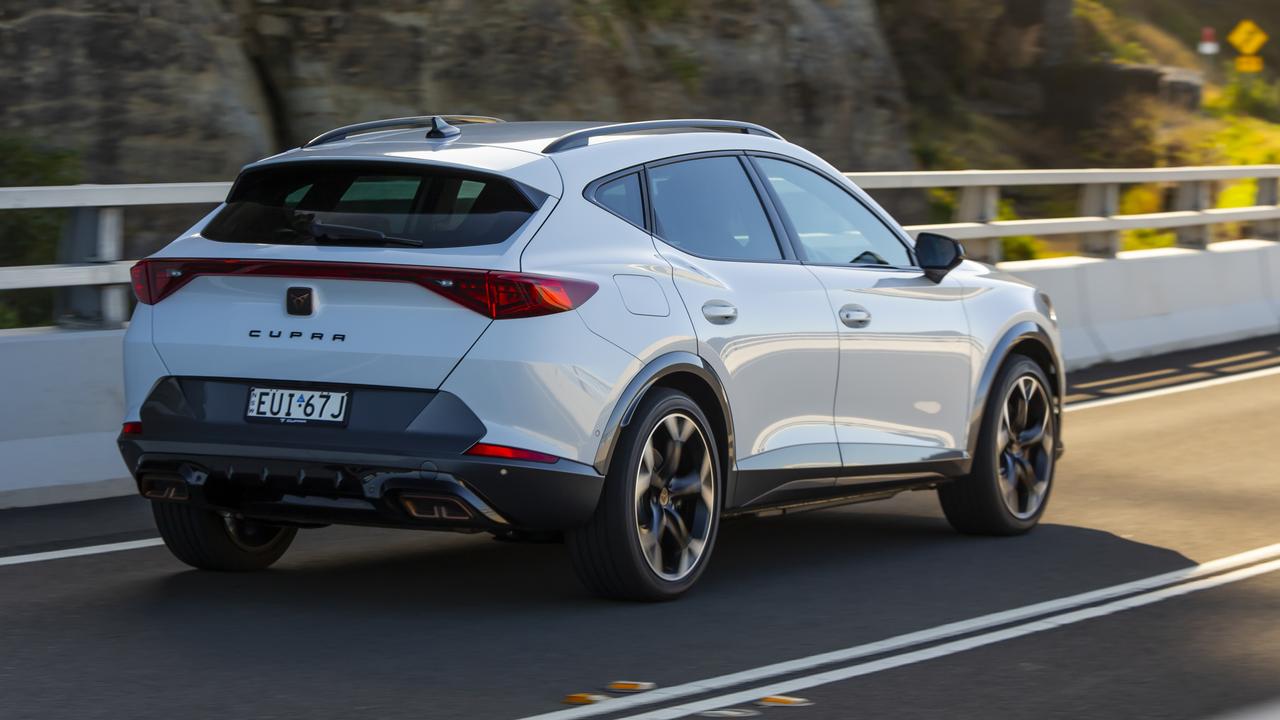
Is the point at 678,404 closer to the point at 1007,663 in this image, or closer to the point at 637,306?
the point at 637,306

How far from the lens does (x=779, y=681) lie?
5793mm

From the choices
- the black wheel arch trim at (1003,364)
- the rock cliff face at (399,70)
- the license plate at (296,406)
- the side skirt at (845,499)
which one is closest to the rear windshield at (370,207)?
the license plate at (296,406)

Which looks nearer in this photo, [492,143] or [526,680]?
[526,680]

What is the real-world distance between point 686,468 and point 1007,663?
1.39m

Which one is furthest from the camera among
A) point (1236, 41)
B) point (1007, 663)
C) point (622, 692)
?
point (1236, 41)

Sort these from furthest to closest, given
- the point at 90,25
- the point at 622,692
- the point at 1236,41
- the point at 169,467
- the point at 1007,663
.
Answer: the point at 1236,41
the point at 90,25
the point at 169,467
the point at 1007,663
the point at 622,692

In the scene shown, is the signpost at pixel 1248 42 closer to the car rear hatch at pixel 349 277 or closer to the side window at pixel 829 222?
the side window at pixel 829 222

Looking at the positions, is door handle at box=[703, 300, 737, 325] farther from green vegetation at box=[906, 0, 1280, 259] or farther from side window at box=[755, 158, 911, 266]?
green vegetation at box=[906, 0, 1280, 259]

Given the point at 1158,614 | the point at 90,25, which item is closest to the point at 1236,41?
the point at 90,25

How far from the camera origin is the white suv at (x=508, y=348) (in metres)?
6.21

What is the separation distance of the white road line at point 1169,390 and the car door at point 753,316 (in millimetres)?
5583

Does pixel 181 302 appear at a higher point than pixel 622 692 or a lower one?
higher

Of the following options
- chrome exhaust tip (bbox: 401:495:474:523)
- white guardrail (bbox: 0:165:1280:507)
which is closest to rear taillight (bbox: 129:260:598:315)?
chrome exhaust tip (bbox: 401:495:474:523)

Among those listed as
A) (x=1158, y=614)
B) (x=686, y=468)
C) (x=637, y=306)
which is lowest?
(x=1158, y=614)
